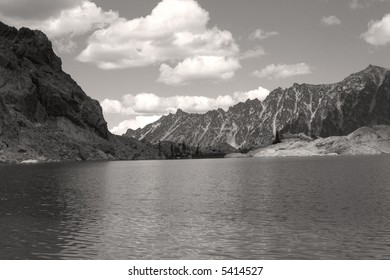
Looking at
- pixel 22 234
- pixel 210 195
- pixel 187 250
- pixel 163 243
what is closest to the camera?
pixel 187 250

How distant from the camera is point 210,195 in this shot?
84.5 meters

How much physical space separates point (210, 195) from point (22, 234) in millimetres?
43740

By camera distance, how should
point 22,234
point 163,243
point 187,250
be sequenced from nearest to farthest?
1. point 187,250
2. point 163,243
3. point 22,234
